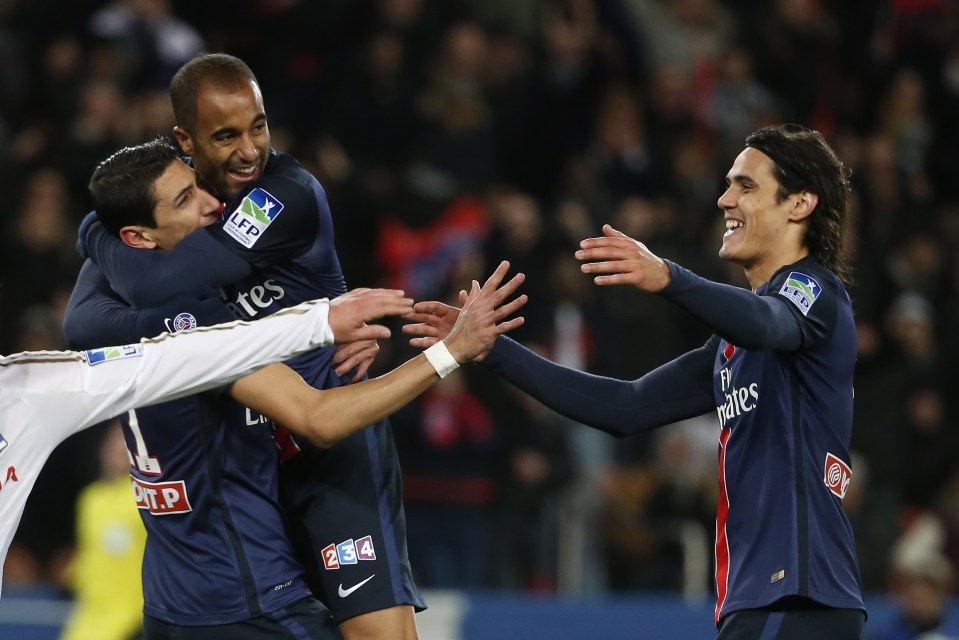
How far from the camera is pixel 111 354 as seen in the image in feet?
14.3

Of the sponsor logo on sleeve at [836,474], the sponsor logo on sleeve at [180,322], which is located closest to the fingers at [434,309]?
the sponsor logo on sleeve at [180,322]

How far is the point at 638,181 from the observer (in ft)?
39.8

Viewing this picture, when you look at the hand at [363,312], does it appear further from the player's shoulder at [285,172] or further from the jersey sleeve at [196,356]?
the player's shoulder at [285,172]

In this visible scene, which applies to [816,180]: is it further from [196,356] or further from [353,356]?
[196,356]

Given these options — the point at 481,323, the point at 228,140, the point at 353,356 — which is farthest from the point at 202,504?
the point at 228,140

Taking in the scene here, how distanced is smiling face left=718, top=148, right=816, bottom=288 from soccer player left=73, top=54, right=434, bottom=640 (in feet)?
4.45

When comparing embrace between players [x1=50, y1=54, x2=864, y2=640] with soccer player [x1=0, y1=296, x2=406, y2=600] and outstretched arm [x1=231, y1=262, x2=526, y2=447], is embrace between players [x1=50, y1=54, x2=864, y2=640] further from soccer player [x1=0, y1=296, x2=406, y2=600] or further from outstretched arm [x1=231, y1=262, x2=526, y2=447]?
soccer player [x1=0, y1=296, x2=406, y2=600]

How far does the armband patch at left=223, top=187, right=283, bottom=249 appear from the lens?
481cm

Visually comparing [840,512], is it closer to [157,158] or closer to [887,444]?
[157,158]

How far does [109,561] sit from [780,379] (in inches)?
222

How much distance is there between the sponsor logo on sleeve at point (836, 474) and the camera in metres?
4.50

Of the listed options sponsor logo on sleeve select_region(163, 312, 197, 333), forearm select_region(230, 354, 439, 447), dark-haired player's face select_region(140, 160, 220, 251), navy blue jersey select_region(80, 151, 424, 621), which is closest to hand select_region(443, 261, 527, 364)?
forearm select_region(230, 354, 439, 447)

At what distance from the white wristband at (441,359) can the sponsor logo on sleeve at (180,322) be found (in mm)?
785

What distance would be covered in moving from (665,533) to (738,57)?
5.08m
